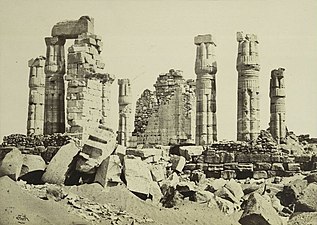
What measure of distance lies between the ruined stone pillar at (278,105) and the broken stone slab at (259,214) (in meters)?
15.0

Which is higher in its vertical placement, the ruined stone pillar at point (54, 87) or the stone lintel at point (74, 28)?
the stone lintel at point (74, 28)

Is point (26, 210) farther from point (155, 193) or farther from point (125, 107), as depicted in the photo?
point (125, 107)

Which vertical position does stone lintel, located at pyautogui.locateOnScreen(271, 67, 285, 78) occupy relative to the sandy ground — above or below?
above

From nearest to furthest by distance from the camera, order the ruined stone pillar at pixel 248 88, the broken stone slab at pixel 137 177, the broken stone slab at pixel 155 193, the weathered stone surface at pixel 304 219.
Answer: the weathered stone surface at pixel 304 219
the broken stone slab at pixel 137 177
the broken stone slab at pixel 155 193
the ruined stone pillar at pixel 248 88

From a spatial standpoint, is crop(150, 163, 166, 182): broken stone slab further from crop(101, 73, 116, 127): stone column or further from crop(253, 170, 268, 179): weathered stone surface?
crop(101, 73, 116, 127): stone column

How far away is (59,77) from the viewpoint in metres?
22.7

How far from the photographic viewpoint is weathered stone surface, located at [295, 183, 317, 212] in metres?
11.7

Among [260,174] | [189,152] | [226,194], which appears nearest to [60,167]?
[226,194]

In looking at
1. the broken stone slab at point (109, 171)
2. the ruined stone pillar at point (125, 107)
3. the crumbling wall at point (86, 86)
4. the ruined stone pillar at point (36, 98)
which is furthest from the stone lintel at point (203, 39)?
the broken stone slab at point (109, 171)

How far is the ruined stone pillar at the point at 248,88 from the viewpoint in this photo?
22688mm

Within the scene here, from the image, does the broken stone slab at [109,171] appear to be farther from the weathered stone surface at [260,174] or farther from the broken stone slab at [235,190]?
the weathered stone surface at [260,174]

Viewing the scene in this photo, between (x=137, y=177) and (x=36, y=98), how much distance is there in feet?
45.8

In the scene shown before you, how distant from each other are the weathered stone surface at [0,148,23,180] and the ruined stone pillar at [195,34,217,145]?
11843 millimetres

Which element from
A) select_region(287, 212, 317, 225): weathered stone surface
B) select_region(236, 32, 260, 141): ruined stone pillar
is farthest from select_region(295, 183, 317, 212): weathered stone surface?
select_region(236, 32, 260, 141): ruined stone pillar
